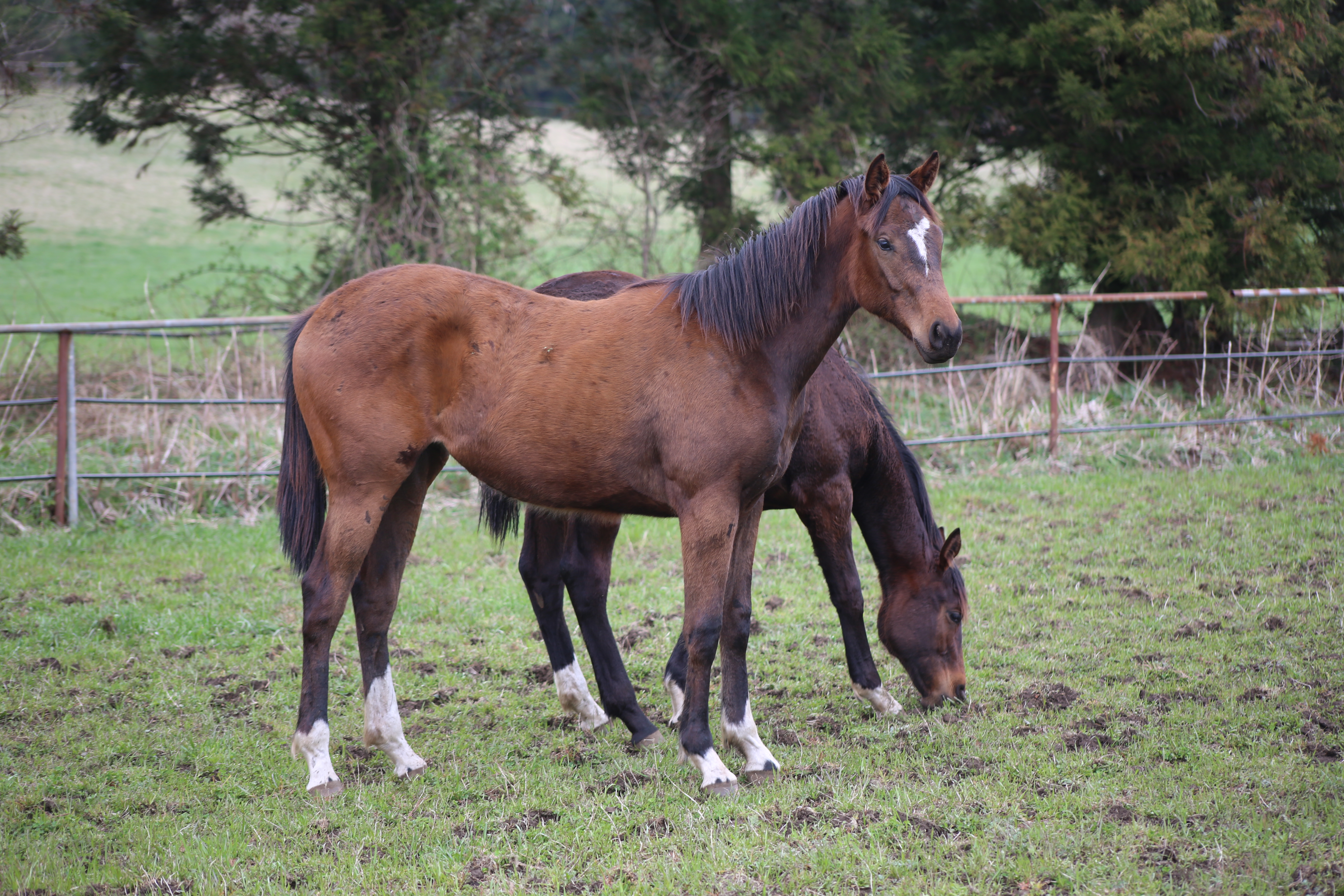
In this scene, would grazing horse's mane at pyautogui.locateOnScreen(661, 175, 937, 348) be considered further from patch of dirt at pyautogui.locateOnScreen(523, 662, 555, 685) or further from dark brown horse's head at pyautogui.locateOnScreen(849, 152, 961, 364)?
patch of dirt at pyautogui.locateOnScreen(523, 662, 555, 685)

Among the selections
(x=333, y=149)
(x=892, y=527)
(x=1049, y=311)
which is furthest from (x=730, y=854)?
(x=333, y=149)

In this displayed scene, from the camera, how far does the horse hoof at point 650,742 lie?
3910 millimetres

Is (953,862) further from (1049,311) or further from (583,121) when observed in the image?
(583,121)

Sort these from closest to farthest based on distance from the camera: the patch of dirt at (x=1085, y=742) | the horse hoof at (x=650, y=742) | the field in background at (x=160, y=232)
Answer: the patch of dirt at (x=1085, y=742), the horse hoof at (x=650, y=742), the field in background at (x=160, y=232)

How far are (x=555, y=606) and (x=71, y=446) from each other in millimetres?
4460

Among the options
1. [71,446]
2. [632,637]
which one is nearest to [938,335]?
[632,637]

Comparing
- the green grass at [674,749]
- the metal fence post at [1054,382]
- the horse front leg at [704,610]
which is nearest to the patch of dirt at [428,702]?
the green grass at [674,749]

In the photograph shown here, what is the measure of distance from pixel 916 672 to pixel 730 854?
5.26 ft

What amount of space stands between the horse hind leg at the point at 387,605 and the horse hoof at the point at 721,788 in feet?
3.45

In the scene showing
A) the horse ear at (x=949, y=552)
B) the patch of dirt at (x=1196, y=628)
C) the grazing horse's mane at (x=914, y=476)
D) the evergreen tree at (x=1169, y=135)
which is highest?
the evergreen tree at (x=1169, y=135)

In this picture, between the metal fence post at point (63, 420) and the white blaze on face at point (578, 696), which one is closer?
the white blaze on face at point (578, 696)

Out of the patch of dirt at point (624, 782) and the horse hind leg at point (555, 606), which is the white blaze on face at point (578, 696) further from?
the patch of dirt at point (624, 782)

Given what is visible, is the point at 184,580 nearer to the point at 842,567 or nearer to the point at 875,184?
the point at 842,567

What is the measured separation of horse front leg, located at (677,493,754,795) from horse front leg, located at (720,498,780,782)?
0.11m
